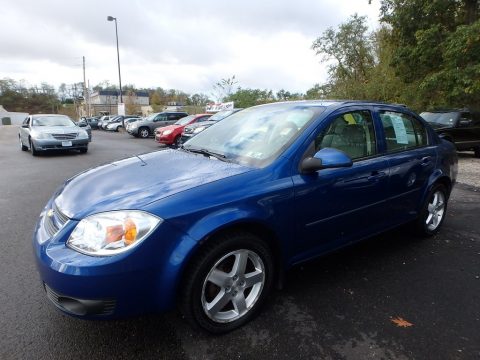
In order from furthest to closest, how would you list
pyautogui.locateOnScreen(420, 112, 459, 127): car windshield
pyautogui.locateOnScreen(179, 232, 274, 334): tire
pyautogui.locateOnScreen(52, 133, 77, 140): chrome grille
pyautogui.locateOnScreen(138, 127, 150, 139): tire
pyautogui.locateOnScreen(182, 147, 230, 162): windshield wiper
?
pyautogui.locateOnScreen(138, 127, 150, 139): tire, pyautogui.locateOnScreen(52, 133, 77, 140): chrome grille, pyautogui.locateOnScreen(420, 112, 459, 127): car windshield, pyautogui.locateOnScreen(182, 147, 230, 162): windshield wiper, pyautogui.locateOnScreen(179, 232, 274, 334): tire

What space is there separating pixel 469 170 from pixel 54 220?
31.1ft

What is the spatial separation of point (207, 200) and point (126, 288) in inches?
27.1

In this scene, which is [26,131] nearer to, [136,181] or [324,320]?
[136,181]

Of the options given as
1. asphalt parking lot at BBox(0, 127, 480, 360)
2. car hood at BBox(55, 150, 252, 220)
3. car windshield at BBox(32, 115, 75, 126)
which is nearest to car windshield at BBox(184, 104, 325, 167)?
car hood at BBox(55, 150, 252, 220)

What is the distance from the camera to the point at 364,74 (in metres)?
27.4

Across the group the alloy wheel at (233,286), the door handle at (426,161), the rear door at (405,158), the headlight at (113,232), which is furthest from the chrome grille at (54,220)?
the door handle at (426,161)

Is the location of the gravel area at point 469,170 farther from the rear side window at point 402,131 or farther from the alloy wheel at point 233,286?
the alloy wheel at point 233,286

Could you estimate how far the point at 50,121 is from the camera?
12.3 m

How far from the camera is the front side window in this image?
290cm

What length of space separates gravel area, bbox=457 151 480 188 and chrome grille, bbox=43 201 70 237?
7.39 metres

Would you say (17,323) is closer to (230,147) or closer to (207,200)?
(207,200)

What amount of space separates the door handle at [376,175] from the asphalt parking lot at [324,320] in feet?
2.85

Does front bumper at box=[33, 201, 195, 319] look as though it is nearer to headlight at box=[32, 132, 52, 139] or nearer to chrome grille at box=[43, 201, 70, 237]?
chrome grille at box=[43, 201, 70, 237]

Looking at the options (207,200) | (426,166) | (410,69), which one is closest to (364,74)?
(410,69)
